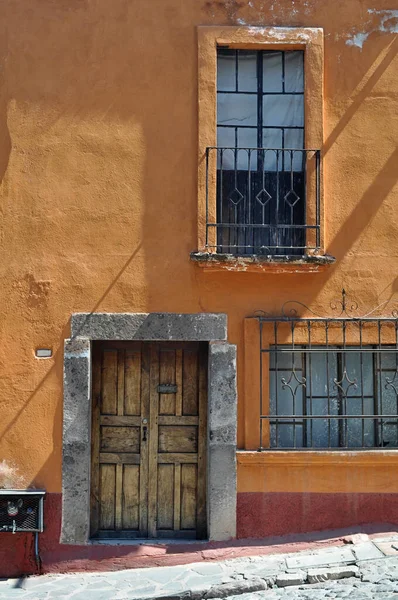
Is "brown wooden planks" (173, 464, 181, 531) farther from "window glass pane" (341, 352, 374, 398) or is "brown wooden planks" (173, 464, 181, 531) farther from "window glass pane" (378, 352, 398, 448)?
"window glass pane" (378, 352, 398, 448)

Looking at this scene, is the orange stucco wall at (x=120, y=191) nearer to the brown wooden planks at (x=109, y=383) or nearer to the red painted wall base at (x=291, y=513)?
the red painted wall base at (x=291, y=513)

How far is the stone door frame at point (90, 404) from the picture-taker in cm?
705

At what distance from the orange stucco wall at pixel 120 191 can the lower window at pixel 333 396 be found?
0.35 metres

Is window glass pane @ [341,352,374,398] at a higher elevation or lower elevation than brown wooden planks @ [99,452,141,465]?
higher

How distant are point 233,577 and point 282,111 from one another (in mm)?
4485

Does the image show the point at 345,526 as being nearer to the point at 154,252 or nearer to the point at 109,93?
the point at 154,252

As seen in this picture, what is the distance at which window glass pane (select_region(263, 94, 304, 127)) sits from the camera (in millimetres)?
7598

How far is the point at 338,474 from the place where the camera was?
714 cm

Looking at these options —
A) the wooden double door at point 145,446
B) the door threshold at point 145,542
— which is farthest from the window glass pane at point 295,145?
the door threshold at point 145,542

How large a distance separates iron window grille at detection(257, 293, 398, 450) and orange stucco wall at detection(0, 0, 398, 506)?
0.22m

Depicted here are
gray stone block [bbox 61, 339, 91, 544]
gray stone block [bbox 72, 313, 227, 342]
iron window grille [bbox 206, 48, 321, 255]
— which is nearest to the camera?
gray stone block [bbox 61, 339, 91, 544]

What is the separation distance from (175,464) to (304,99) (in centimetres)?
382

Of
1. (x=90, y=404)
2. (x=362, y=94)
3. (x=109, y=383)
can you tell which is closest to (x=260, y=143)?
(x=362, y=94)

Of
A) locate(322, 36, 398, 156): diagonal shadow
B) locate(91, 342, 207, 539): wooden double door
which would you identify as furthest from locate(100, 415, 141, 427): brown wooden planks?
locate(322, 36, 398, 156): diagonal shadow
